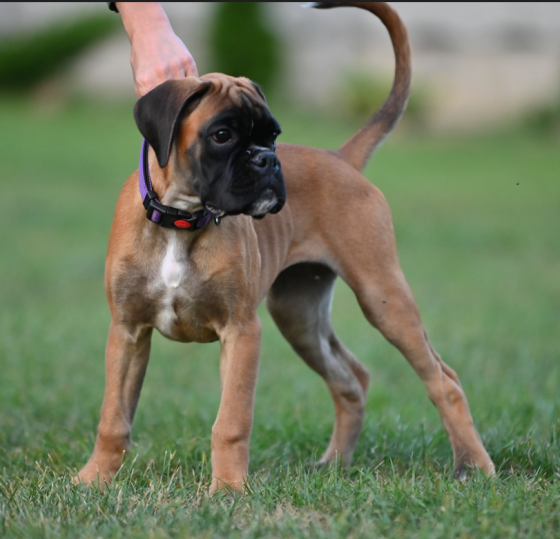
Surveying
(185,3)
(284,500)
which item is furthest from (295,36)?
(284,500)

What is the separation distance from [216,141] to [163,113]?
0.25m

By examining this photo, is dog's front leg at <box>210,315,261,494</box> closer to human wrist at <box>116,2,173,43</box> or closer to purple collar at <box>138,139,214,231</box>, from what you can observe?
purple collar at <box>138,139,214,231</box>

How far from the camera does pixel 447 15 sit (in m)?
25.2

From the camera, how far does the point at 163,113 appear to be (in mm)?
3246

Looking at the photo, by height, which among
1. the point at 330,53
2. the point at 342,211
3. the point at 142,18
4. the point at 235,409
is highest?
the point at 142,18

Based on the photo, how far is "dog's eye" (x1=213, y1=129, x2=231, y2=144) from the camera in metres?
3.32

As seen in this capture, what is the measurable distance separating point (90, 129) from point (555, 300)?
13.8m

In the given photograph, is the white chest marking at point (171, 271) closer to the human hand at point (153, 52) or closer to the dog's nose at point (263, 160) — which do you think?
the dog's nose at point (263, 160)

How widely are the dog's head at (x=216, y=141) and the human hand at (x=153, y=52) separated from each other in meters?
0.45

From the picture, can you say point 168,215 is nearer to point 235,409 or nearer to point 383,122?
point 235,409

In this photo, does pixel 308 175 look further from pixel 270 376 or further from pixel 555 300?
pixel 555 300

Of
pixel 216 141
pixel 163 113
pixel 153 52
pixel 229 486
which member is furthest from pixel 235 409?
pixel 153 52

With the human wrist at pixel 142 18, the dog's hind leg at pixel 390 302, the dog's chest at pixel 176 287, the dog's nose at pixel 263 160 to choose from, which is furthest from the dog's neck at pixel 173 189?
the dog's hind leg at pixel 390 302

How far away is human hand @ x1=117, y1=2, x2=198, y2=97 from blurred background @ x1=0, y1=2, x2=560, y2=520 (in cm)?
185
